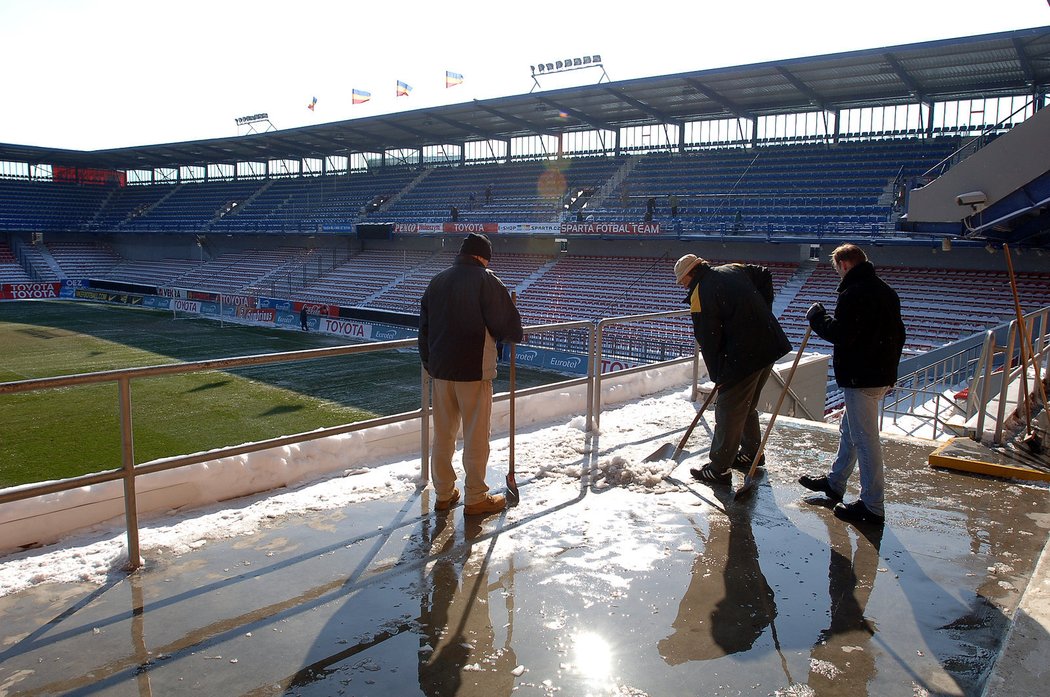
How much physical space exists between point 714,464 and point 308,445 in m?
2.70

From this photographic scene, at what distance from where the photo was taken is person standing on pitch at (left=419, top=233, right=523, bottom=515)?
420 cm

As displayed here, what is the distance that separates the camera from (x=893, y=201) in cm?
2453

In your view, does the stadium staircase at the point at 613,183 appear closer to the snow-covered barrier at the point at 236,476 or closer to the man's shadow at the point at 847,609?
the snow-covered barrier at the point at 236,476

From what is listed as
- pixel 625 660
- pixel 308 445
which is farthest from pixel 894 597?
pixel 308 445

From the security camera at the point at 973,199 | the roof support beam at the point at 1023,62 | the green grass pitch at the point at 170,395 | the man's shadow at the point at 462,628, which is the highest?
the roof support beam at the point at 1023,62

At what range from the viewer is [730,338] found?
485 cm

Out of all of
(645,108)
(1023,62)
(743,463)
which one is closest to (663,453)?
(743,463)

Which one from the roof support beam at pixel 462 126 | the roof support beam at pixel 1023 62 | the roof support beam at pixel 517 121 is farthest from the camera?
the roof support beam at pixel 462 126

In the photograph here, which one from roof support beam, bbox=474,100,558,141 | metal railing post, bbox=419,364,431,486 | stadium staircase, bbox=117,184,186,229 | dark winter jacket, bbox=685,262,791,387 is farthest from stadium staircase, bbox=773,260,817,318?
stadium staircase, bbox=117,184,186,229

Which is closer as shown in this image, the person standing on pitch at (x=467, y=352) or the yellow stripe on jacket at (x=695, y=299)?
the person standing on pitch at (x=467, y=352)

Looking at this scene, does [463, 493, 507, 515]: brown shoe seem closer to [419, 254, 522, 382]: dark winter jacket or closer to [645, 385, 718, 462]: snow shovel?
[419, 254, 522, 382]: dark winter jacket

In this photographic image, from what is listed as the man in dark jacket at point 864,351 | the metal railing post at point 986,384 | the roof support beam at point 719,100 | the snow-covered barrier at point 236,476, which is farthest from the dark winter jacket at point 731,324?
the roof support beam at point 719,100

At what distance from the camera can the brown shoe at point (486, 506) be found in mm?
4391

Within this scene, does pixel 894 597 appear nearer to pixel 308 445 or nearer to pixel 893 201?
pixel 308 445
